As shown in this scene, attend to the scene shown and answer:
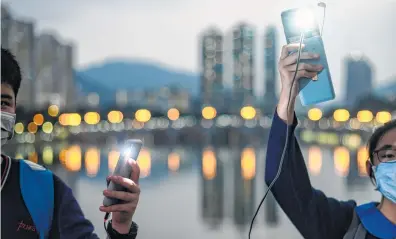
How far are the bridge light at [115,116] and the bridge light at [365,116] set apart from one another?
974 inches

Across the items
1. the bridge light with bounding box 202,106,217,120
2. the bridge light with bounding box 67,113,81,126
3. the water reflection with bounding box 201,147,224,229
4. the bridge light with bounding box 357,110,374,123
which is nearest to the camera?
the water reflection with bounding box 201,147,224,229

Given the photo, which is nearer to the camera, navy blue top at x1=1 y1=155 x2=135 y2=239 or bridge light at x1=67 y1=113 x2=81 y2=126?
navy blue top at x1=1 y1=155 x2=135 y2=239

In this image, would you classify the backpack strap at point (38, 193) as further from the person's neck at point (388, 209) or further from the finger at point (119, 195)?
the person's neck at point (388, 209)

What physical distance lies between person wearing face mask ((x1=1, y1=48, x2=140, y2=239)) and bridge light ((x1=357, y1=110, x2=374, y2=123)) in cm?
6614

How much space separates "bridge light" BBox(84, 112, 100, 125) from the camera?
228 feet

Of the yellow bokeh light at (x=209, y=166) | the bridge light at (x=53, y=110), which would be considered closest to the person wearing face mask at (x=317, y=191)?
the yellow bokeh light at (x=209, y=166)

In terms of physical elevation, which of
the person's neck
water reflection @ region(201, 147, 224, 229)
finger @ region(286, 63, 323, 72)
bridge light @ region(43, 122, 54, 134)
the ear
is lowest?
water reflection @ region(201, 147, 224, 229)

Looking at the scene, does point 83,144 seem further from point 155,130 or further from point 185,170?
point 185,170

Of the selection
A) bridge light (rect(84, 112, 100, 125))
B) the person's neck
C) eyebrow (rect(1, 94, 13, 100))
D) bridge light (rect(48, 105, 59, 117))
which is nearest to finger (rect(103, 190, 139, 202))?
eyebrow (rect(1, 94, 13, 100))

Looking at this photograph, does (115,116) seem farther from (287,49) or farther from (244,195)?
(287,49)

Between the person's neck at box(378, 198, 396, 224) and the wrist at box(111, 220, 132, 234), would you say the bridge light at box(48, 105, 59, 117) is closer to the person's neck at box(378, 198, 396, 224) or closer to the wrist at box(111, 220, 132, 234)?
the person's neck at box(378, 198, 396, 224)

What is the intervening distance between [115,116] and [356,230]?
73.5 m

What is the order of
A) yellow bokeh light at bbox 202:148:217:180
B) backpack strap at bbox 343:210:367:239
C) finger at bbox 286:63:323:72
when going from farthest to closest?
yellow bokeh light at bbox 202:148:217:180 → backpack strap at bbox 343:210:367:239 → finger at bbox 286:63:323:72

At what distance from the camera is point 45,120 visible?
51438 millimetres
